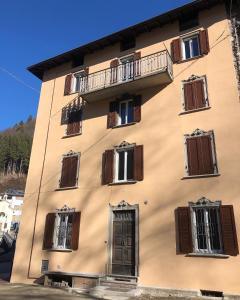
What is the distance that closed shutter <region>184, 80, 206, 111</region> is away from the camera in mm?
13688

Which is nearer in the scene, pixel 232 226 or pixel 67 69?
pixel 232 226

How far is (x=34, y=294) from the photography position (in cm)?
1137

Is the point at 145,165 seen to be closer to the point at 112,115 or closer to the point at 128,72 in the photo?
the point at 112,115

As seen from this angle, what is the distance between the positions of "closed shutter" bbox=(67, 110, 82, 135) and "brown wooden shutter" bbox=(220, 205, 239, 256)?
9080mm

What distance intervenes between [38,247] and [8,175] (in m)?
74.3

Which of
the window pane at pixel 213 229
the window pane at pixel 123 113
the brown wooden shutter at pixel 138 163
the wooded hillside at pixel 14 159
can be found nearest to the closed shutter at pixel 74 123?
the window pane at pixel 123 113

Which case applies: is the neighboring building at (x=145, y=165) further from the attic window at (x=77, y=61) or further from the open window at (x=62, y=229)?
the attic window at (x=77, y=61)

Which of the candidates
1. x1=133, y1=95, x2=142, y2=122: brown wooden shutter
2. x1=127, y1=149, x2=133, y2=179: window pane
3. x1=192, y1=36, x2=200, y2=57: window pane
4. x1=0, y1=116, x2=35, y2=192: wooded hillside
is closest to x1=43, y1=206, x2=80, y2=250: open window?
x1=127, y1=149, x2=133, y2=179: window pane

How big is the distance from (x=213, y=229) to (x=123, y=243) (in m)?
4.15

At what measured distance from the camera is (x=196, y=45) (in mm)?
15500

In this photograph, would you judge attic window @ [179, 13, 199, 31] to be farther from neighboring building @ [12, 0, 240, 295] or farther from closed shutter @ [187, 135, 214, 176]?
closed shutter @ [187, 135, 214, 176]

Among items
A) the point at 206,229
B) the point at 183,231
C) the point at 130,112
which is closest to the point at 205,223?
the point at 206,229

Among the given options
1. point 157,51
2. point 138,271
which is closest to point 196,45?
point 157,51

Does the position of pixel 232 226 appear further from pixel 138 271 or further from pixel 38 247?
pixel 38 247
